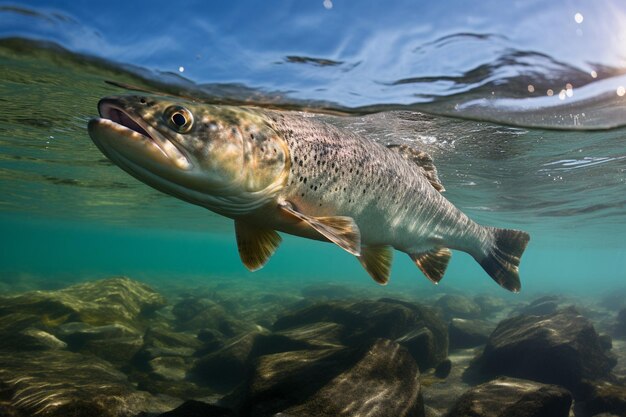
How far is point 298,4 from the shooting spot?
237 inches

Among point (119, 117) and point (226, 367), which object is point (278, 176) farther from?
point (226, 367)

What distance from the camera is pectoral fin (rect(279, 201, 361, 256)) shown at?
354 centimetres

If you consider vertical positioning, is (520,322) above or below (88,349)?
above

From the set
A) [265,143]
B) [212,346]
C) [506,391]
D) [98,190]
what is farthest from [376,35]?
[98,190]

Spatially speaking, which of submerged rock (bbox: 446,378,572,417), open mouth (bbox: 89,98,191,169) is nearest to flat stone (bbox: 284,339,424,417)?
submerged rock (bbox: 446,378,572,417)

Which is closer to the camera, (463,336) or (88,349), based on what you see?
(88,349)

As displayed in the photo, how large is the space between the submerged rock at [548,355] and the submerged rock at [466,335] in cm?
280

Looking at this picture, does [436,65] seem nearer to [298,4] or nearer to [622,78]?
[298,4]

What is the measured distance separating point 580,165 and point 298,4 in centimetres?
1570

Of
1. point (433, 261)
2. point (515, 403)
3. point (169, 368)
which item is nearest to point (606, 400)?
point (515, 403)

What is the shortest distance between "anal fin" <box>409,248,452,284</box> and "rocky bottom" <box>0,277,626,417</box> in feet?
4.75

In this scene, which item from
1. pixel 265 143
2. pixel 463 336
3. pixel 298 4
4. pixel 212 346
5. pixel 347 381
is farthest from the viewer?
pixel 463 336

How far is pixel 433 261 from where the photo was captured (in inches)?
251

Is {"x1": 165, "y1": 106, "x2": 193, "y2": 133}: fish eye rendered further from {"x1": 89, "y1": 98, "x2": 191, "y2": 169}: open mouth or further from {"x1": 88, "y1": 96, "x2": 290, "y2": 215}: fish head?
{"x1": 89, "y1": 98, "x2": 191, "y2": 169}: open mouth
